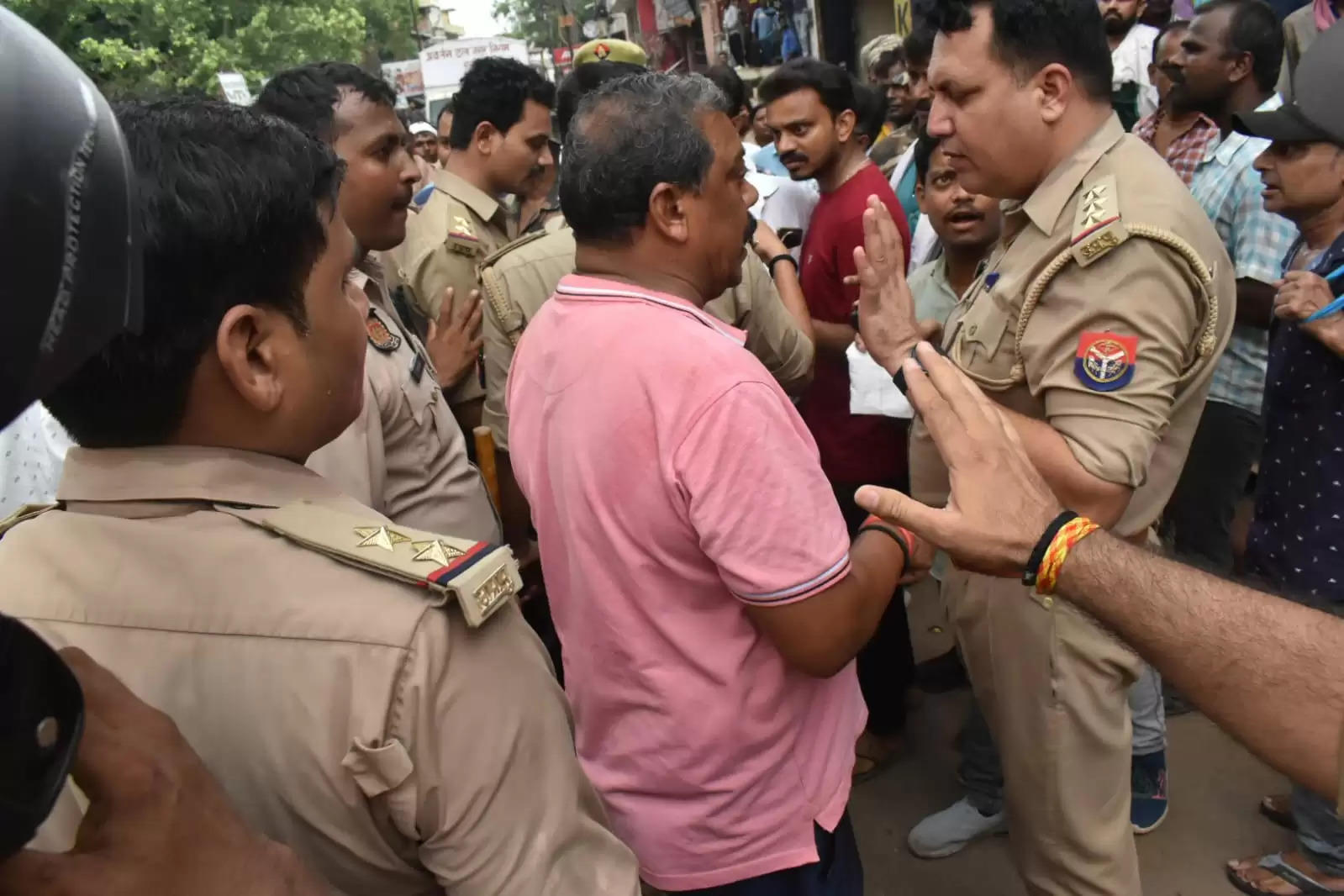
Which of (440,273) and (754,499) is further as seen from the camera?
(440,273)

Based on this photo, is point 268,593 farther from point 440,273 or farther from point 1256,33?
point 1256,33

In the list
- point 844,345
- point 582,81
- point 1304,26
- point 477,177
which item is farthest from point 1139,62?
point 477,177

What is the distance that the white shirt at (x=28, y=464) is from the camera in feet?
5.66

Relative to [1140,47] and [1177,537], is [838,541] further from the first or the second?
[1140,47]

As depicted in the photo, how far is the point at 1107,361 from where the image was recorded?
1.51 meters

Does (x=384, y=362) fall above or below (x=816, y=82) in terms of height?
below

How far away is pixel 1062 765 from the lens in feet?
5.82

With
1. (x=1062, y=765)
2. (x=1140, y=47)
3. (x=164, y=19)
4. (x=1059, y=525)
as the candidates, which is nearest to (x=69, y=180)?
(x=1059, y=525)

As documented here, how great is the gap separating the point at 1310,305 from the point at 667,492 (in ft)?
5.51

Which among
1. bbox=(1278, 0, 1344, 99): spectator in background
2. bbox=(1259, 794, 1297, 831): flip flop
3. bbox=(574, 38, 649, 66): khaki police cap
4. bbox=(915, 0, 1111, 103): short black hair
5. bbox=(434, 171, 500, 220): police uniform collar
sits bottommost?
bbox=(1259, 794, 1297, 831): flip flop

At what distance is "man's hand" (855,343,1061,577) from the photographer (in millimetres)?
1239

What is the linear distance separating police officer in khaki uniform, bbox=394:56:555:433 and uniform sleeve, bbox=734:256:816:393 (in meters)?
0.97

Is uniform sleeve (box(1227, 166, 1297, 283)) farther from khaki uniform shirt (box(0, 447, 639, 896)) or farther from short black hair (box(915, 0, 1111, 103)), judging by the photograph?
khaki uniform shirt (box(0, 447, 639, 896))

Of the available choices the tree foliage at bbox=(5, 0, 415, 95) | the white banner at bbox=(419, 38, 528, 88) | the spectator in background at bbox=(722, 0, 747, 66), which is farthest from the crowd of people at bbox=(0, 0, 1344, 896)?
the white banner at bbox=(419, 38, 528, 88)
